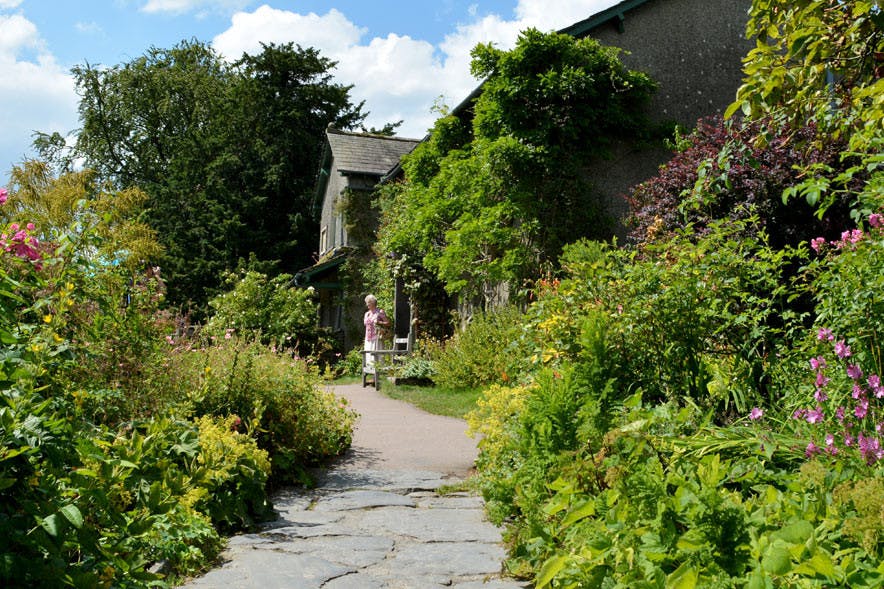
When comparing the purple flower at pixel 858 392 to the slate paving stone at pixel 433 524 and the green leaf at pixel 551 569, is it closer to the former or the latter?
the green leaf at pixel 551 569

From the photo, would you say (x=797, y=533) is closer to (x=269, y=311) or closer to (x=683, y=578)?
(x=683, y=578)

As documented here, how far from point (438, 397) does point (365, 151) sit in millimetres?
15971

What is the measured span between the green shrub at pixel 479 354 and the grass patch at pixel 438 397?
0.67 feet

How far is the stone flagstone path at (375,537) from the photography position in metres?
4.07

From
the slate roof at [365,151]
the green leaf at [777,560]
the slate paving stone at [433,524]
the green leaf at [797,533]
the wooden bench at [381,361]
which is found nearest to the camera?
the green leaf at [777,560]

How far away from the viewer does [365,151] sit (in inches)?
1067

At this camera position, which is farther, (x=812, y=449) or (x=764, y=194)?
(x=764, y=194)

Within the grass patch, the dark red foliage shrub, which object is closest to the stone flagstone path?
the grass patch

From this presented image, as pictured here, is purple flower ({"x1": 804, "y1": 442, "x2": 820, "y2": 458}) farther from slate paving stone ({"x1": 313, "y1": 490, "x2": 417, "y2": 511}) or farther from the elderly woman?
the elderly woman

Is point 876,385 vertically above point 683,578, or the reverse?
point 876,385

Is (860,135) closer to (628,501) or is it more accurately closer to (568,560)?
(628,501)

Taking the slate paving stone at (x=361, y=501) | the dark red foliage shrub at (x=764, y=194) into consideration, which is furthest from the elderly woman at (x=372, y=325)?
the slate paving stone at (x=361, y=501)

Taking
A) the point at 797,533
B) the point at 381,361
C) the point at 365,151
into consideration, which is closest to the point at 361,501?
the point at 797,533

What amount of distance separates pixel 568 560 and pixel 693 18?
1466 centimetres
